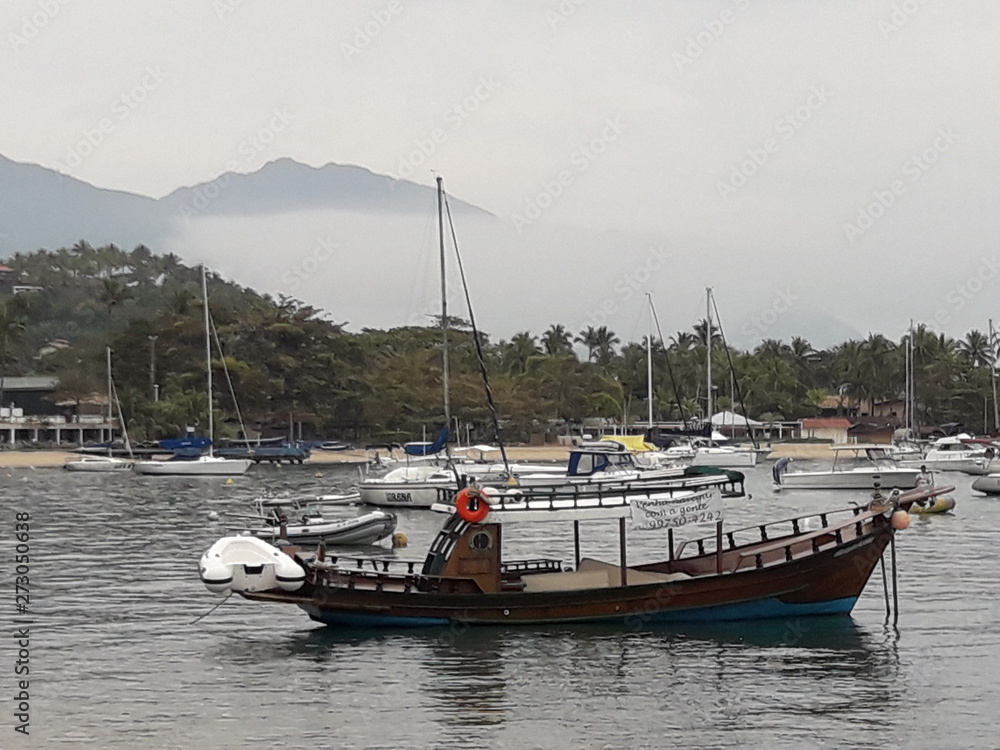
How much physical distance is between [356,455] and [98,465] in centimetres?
2456

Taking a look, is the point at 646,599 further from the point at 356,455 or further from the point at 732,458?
the point at 356,455

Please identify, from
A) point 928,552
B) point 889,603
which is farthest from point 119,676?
point 928,552

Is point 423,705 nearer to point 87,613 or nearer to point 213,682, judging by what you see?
point 213,682

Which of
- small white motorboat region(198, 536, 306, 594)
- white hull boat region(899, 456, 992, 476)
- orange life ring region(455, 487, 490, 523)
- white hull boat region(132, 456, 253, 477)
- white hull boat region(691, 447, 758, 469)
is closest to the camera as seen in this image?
small white motorboat region(198, 536, 306, 594)

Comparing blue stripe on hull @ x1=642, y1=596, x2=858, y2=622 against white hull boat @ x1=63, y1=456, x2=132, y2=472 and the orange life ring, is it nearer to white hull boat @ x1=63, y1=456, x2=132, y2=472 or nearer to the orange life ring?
the orange life ring

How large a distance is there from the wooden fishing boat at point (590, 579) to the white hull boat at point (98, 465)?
7741 cm

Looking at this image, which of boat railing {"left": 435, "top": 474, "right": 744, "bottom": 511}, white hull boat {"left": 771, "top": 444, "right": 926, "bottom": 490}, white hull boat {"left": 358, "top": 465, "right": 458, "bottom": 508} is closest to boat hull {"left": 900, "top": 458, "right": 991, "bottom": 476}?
white hull boat {"left": 771, "top": 444, "right": 926, "bottom": 490}

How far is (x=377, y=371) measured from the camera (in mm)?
136875

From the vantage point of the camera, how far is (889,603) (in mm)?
34469

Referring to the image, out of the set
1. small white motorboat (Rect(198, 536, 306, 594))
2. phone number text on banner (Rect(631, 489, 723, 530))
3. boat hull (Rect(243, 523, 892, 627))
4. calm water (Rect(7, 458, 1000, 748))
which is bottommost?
calm water (Rect(7, 458, 1000, 748))

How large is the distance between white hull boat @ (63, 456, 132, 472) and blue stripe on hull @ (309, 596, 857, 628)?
77229 millimetres

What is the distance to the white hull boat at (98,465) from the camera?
10375 cm

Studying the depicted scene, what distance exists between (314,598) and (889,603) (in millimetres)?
13765

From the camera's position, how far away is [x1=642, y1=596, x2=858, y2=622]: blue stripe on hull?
30141 mm
